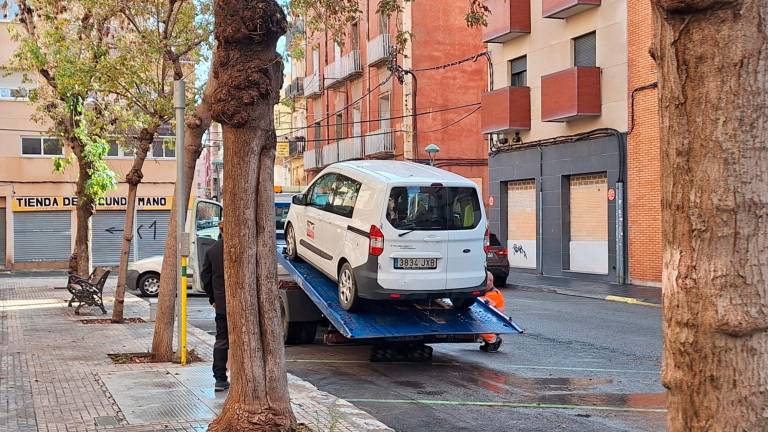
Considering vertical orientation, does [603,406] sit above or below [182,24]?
below

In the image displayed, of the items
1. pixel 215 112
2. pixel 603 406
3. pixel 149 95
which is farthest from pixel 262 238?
pixel 149 95

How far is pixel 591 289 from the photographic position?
21594 millimetres

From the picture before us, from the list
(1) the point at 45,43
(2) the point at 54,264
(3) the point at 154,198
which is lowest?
(2) the point at 54,264

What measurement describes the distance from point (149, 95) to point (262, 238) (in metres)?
10.1

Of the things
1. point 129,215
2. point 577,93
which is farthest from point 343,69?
point 129,215

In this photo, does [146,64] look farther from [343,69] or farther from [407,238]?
[343,69]

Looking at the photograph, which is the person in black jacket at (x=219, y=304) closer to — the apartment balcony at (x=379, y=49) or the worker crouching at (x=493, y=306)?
the worker crouching at (x=493, y=306)

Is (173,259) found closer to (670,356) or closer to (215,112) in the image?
(215,112)

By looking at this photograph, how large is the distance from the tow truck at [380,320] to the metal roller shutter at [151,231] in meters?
26.9

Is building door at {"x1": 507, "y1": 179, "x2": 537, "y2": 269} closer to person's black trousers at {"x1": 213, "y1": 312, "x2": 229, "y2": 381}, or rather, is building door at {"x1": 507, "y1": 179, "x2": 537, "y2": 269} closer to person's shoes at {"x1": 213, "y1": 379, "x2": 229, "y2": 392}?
person's black trousers at {"x1": 213, "y1": 312, "x2": 229, "y2": 381}

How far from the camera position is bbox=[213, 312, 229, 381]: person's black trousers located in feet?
27.2

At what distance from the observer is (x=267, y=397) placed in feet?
20.4

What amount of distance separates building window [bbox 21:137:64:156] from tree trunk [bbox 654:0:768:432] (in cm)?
3654

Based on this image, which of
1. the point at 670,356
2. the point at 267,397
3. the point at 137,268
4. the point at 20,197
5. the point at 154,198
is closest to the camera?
the point at 670,356
